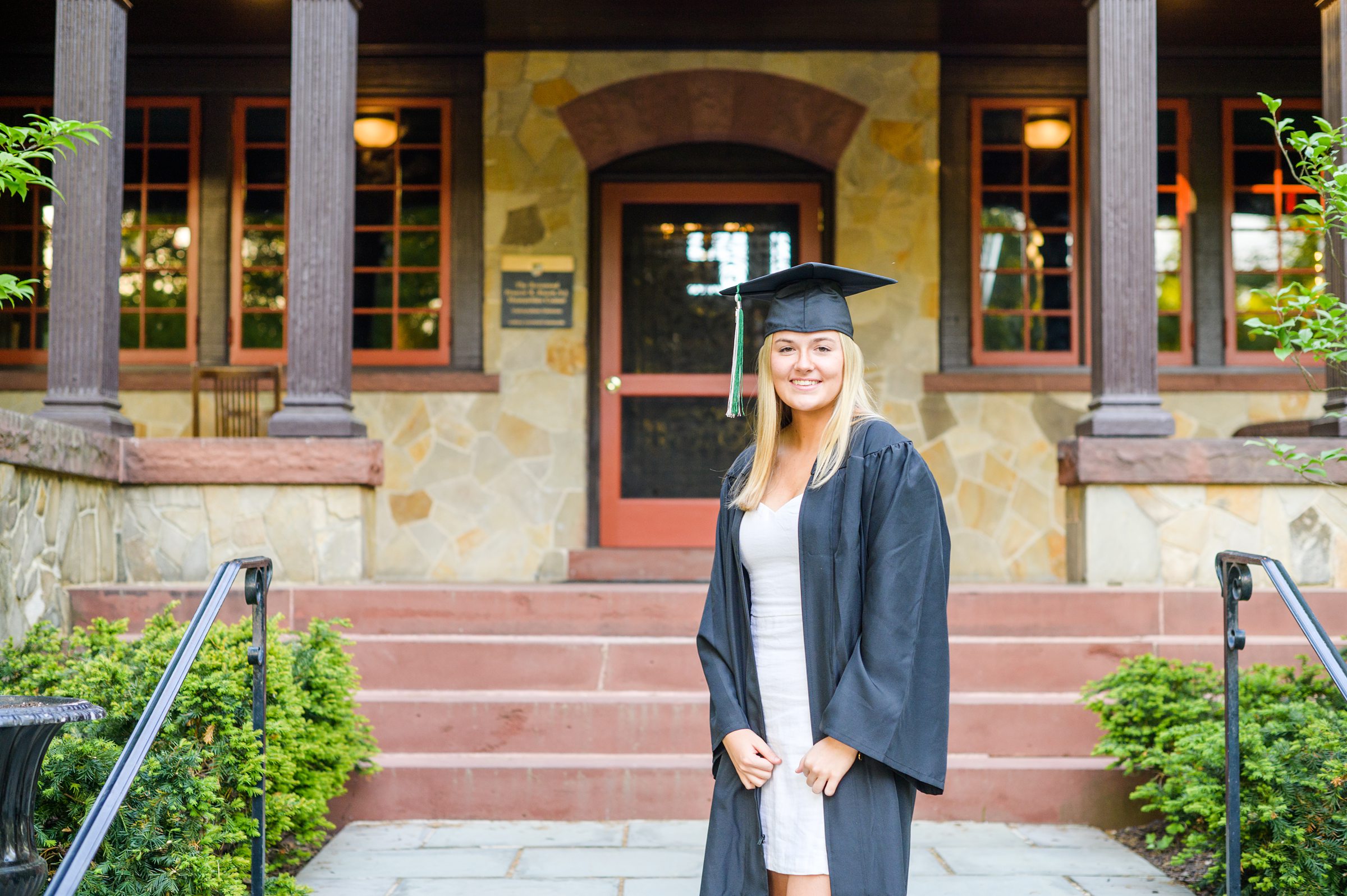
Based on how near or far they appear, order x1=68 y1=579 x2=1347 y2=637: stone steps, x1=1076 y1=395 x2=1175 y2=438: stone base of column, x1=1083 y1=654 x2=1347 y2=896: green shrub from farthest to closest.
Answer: x1=1076 y1=395 x2=1175 y2=438: stone base of column → x1=68 y1=579 x2=1347 y2=637: stone steps → x1=1083 y1=654 x2=1347 y2=896: green shrub

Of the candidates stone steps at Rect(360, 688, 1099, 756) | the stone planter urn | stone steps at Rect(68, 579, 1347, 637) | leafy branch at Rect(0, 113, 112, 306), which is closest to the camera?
the stone planter urn

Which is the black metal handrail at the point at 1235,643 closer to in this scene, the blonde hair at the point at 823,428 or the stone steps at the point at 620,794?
the stone steps at the point at 620,794

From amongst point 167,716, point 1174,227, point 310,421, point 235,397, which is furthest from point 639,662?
point 1174,227

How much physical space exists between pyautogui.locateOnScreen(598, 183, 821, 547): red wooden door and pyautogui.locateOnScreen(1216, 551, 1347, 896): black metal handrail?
4.38 meters

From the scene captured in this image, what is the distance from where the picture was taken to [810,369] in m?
2.36

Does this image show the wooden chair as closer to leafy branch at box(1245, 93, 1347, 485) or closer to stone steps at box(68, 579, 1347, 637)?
stone steps at box(68, 579, 1347, 637)

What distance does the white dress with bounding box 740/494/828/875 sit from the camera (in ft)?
7.33

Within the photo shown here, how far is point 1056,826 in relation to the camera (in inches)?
175

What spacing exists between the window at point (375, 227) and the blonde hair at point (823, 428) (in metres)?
5.56

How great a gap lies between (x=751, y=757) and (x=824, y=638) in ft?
0.86

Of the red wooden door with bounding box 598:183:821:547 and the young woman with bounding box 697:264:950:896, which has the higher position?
the red wooden door with bounding box 598:183:821:547

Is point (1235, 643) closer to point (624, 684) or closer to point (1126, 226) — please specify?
point (624, 684)

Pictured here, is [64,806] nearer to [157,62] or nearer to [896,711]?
[896,711]

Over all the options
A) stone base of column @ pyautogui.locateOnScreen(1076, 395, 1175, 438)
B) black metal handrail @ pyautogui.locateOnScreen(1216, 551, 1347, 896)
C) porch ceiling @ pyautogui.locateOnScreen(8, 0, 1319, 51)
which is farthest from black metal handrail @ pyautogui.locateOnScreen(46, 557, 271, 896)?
porch ceiling @ pyautogui.locateOnScreen(8, 0, 1319, 51)
